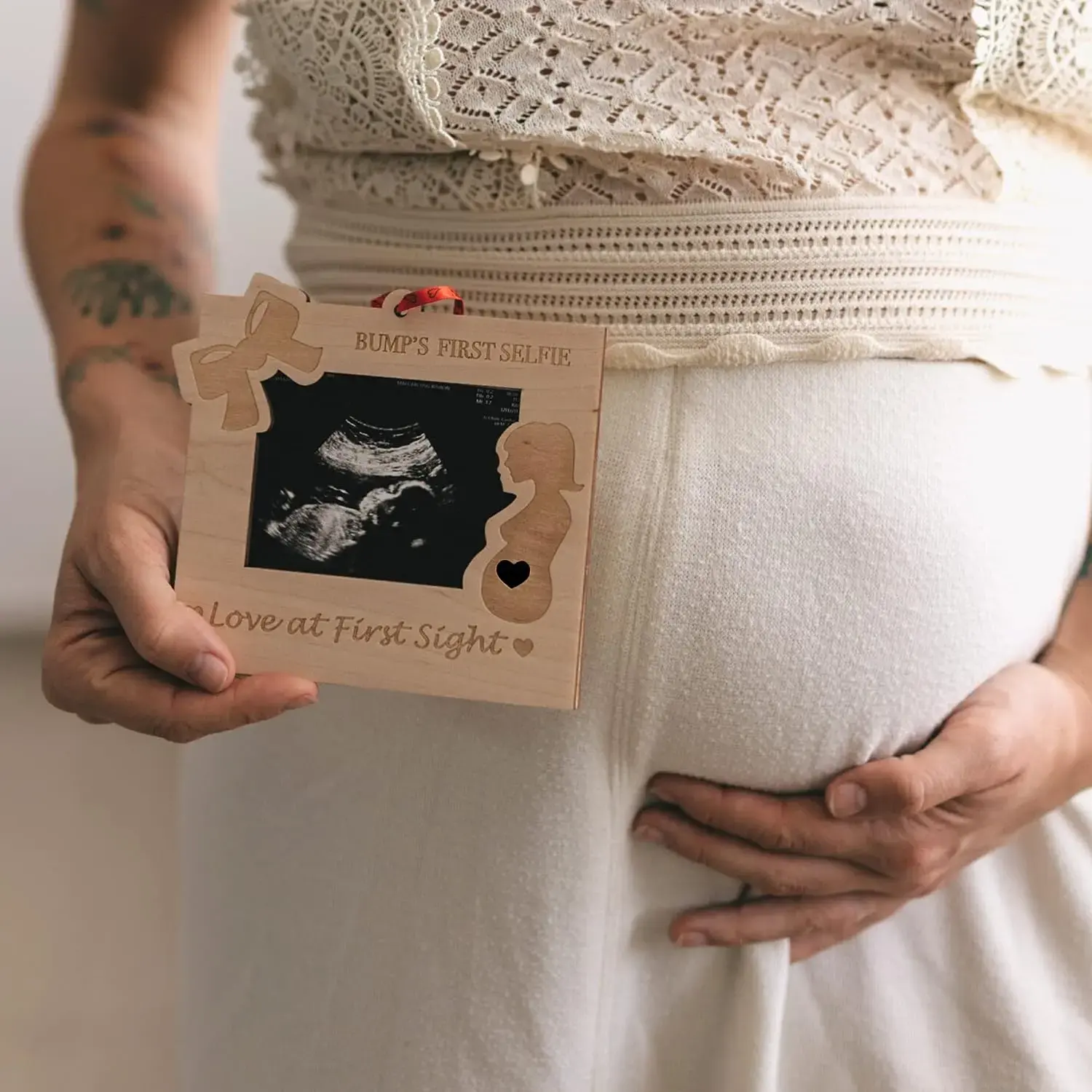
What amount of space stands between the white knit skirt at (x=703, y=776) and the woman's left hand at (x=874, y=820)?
0.02m

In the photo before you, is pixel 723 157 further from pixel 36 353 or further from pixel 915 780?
pixel 36 353

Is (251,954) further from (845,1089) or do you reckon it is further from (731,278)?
(731,278)

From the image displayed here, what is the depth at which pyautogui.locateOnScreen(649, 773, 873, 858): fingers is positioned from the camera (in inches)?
20.4

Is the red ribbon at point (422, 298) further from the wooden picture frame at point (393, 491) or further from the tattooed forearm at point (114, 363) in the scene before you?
the tattooed forearm at point (114, 363)

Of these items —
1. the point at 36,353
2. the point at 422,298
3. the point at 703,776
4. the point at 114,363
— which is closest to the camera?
the point at 422,298

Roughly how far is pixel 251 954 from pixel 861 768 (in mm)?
361

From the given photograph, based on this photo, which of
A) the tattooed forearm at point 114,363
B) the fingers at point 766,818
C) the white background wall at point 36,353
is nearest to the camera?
the fingers at point 766,818

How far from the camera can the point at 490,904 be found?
509mm

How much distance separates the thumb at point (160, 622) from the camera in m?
0.43

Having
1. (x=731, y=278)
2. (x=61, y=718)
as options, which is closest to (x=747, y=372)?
(x=731, y=278)

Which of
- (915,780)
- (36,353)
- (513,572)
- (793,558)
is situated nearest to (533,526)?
(513,572)

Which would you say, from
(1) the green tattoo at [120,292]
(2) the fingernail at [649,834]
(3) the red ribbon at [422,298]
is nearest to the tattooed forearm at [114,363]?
(1) the green tattoo at [120,292]

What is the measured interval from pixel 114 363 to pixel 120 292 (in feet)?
0.18

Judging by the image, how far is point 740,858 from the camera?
20.8 inches
